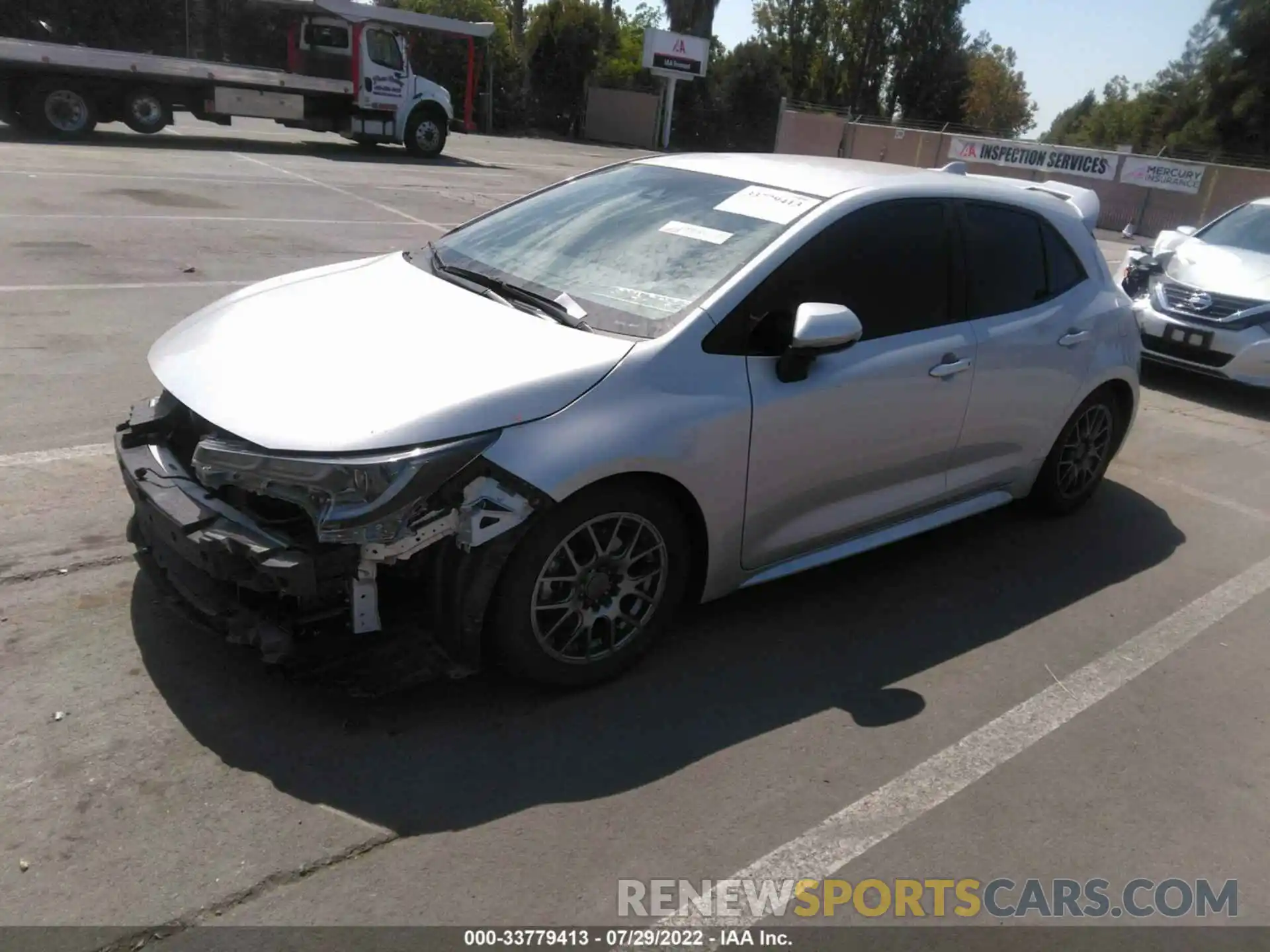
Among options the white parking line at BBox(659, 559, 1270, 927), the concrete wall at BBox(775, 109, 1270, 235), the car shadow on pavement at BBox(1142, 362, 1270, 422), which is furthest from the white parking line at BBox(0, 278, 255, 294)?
the concrete wall at BBox(775, 109, 1270, 235)

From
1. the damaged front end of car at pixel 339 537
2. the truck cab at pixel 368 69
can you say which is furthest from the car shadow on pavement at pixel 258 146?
the damaged front end of car at pixel 339 537

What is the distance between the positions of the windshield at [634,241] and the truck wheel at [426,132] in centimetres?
1944

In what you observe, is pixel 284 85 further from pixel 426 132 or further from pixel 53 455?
pixel 53 455

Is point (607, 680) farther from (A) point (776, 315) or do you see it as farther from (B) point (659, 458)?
(A) point (776, 315)

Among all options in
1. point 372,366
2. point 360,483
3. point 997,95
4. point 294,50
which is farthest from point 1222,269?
point 997,95

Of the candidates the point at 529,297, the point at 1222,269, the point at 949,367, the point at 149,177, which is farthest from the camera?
the point at 149,177

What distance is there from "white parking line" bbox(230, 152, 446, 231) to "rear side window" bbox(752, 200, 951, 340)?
362 inches

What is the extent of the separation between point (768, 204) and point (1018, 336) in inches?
55.8

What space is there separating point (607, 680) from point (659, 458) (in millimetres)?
819

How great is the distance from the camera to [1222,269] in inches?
346

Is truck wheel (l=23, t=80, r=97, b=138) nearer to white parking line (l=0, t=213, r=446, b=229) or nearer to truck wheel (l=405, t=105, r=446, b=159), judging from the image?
truck wheel (l=405, t=105, r=446, b=159)

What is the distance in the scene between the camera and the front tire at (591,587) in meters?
3.21

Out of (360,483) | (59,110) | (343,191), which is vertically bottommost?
(343,191)

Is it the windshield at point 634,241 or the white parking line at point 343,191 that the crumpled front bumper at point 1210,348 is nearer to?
the windshield at point 634,241
